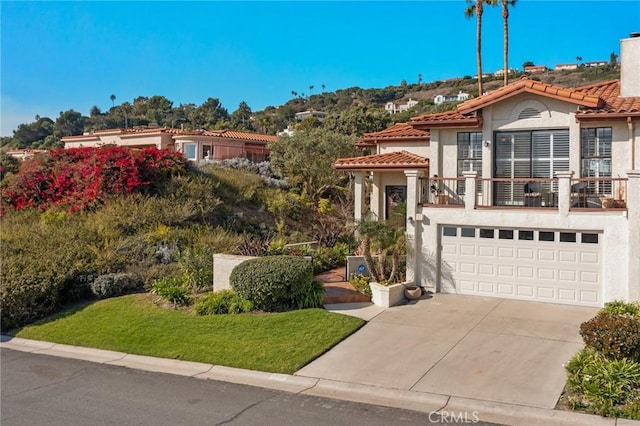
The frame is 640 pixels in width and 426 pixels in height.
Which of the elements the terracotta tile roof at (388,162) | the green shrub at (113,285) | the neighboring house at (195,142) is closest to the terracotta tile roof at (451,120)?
the terracotta tile roof at (388,162)

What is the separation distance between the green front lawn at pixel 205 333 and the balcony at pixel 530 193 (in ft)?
17.7

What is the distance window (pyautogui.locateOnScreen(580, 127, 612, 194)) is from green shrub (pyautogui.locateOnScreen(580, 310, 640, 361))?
6.95 meters

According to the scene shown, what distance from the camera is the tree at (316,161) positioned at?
94.7 ft

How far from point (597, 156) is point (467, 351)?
776 cm

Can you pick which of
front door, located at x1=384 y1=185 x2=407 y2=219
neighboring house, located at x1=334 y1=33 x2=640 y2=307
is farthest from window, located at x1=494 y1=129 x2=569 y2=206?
front door, located at x1=384 y1=185 x2=407 y2=219

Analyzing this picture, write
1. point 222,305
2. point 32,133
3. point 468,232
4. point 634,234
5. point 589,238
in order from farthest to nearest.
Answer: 1. point 32,133
2. point 468,232
3. point 589,238
4. point 222,305
5. point 634,234

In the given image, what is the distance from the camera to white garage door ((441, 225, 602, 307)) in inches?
541

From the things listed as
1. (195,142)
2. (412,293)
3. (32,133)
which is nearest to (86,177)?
(412,293)

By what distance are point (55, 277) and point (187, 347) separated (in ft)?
17.3

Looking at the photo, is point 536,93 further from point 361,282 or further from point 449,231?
point 361,282

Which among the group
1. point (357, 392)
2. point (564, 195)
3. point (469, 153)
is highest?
point (469, 153)

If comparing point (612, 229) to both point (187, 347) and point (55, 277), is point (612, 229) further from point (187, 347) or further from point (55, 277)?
point (55, 277)

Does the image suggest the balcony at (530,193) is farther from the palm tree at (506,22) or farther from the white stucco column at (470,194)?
the palm tree at (506,22)

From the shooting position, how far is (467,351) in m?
10.6
